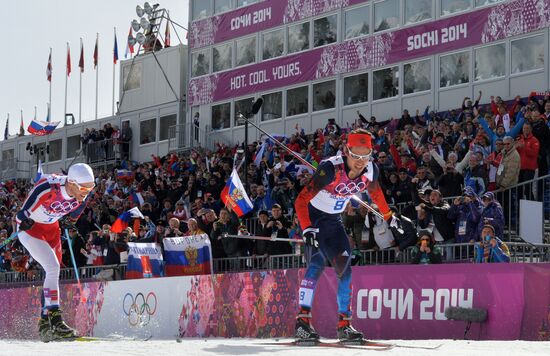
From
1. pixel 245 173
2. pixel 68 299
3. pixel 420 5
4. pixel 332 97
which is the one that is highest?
pixel 420 5

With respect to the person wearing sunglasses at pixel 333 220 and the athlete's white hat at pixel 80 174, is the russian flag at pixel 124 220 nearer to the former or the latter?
the athlete's white hat at pixel 80 174

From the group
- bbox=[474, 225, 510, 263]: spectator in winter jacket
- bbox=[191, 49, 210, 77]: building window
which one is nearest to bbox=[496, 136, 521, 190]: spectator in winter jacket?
bbox=[474, 225, 510, 263]: spectator in winter jacket

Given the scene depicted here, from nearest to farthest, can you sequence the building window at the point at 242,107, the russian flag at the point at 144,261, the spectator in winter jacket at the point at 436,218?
the spectator in winter jacket at the point at 436,218
the russian flag at the point at 144,261
the building window at the point at 242,107

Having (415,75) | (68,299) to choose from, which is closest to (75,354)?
(68,299)

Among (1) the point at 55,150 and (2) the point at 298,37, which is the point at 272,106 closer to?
(2) the point at 298,37

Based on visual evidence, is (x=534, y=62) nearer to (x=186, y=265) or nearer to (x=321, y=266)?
(x=186, y=265)

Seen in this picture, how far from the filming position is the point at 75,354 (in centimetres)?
1043

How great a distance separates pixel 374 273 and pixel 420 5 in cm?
1643

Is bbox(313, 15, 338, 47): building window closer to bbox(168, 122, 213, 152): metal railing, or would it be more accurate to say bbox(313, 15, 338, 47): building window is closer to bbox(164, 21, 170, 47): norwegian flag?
bbox(168, 122, 213, 152): metal railing

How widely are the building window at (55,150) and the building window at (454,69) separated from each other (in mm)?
22370

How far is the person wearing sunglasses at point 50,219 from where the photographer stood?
1435cm

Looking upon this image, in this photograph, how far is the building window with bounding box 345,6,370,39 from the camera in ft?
106

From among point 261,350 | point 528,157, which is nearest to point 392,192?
point 528,157

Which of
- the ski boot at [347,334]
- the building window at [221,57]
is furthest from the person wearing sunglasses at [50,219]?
the building window at [221,57]
